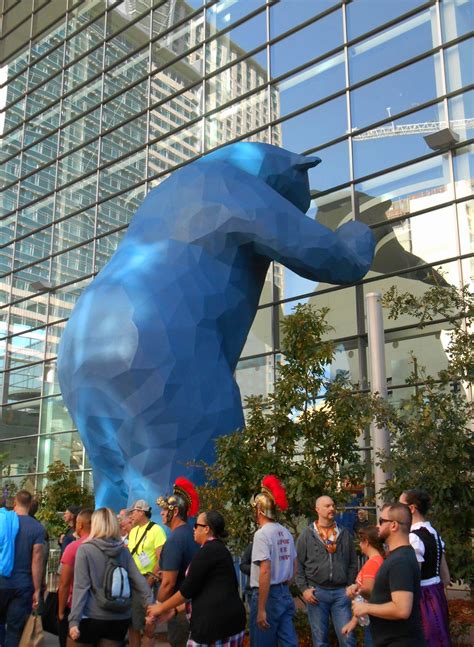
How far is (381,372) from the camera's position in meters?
6.70

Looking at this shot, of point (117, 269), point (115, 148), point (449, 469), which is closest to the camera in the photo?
point (449, 469)

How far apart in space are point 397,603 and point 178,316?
127 inches

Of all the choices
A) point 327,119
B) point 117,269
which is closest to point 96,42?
point 327,119

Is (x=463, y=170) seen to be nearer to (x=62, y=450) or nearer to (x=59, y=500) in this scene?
(x=59, y=500)

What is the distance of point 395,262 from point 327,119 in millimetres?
2785

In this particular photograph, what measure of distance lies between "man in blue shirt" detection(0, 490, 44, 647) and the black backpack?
159 cm

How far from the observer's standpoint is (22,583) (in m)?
4.49

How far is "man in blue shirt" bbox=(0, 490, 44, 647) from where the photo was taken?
443 cm

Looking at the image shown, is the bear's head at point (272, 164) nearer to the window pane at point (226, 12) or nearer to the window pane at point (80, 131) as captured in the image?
the window pane at point (226, 12)

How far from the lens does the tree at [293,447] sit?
5.22m

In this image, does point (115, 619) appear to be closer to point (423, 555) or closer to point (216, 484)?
point (423, 555)

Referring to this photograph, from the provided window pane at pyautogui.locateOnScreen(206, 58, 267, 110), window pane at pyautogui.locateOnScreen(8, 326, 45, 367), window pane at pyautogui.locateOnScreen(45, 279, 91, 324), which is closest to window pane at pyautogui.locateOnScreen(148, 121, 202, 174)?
window pane at pyautogui.locateOnScreen(206, 58, 267, 110)

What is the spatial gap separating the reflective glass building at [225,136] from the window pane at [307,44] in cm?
2

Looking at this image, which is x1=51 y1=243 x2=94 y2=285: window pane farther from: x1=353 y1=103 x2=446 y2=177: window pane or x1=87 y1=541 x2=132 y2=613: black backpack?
x1=87 y1=541 x2=132 y2=613: black backpack
